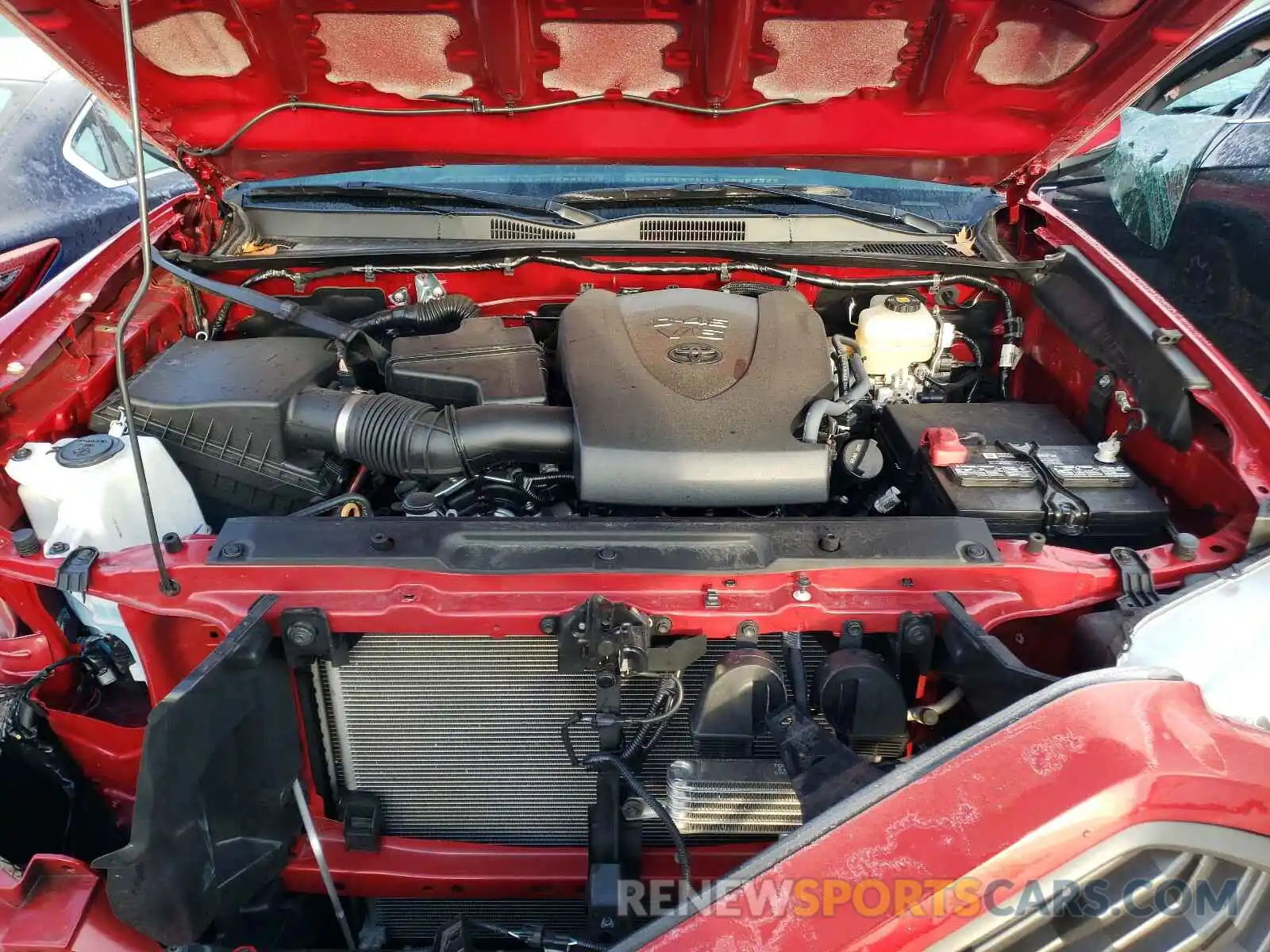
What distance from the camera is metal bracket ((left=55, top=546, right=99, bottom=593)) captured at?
4.20 ft

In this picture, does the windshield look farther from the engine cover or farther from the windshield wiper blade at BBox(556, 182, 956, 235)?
the engine cover

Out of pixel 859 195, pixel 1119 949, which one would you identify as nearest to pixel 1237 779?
pixel 1119 949

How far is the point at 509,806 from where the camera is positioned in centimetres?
155

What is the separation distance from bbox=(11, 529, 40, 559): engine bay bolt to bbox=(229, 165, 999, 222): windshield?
1.20 meters

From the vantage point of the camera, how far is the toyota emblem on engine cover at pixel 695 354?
5.47 ft

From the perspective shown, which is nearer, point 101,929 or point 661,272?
point 101,929

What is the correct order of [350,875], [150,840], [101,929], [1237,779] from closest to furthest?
[1237,779] < [150,840] < [101,929] < [350,875]

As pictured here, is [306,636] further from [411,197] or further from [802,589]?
[411,197]

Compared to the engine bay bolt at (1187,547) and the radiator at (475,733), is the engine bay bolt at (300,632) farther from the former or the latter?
the engine bay bolt at (1187,547)

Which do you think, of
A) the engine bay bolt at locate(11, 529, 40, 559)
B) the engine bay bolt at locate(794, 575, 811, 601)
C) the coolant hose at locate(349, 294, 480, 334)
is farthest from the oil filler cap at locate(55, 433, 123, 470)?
the engine bay bolt at locate(794, 575, 811, 601)

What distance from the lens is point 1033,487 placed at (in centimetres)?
156

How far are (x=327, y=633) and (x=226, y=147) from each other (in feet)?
4.72

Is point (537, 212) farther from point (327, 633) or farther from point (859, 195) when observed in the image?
point (327, 633)

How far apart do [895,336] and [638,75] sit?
80 centimetres
